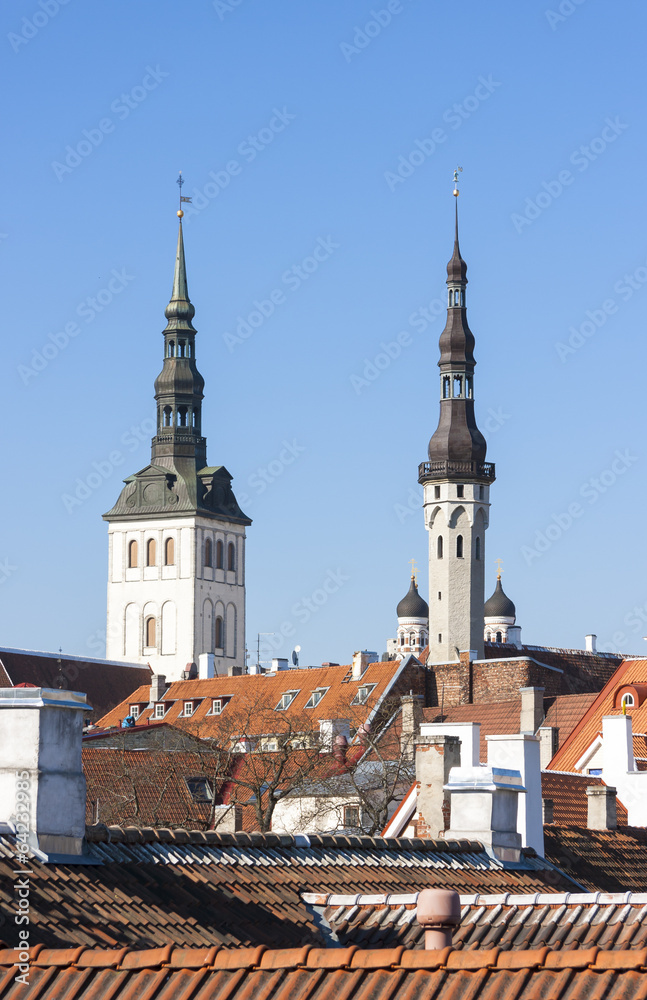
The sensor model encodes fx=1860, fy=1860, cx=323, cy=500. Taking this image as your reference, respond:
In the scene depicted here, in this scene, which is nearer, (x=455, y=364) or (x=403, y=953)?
(x=403, y=953)

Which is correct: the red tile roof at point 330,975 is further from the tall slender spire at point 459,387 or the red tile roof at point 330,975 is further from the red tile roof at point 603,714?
the tall slender spire at point 459,387

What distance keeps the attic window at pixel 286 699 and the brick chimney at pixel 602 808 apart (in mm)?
56358

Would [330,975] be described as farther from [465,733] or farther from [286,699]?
[286,699]

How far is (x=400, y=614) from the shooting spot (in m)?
147

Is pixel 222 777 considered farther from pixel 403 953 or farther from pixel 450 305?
pixel 450 305

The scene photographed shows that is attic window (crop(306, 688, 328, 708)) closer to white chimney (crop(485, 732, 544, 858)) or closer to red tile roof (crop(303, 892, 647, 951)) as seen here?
white chimney (crop(485, 732, 544, 858))

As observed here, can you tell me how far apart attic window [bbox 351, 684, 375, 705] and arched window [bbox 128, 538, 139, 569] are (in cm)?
6201

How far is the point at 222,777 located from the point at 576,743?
9.96m

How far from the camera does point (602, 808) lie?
25922 millimetres

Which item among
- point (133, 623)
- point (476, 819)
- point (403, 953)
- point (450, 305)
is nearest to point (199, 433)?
point (133, 623)

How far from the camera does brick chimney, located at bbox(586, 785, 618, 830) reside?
25828 millimetres

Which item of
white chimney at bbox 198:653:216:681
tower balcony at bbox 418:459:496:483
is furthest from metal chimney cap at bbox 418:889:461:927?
white chimney at bbox 198:653:216:681

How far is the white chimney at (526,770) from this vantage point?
20.3 meters

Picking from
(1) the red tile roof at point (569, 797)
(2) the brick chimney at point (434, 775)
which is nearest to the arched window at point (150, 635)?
(1) the red tile roof at point (569, 797)
